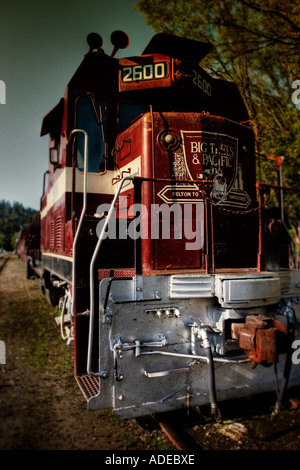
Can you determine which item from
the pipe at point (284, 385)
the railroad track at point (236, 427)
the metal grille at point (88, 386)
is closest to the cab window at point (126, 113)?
the metal grille at point (88, 386)

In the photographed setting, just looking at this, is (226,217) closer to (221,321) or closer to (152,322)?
(221,321)

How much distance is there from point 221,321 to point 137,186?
58.4 inches

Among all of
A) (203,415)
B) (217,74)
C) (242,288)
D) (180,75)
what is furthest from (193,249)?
(217,74)

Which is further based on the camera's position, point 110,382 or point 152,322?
point 152,322

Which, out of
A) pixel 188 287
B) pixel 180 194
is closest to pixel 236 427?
pixel 188 287

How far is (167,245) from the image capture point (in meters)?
3.49

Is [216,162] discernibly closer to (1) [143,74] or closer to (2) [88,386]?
(1) [143,74]

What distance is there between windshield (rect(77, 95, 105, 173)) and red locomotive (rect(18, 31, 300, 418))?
15 millimetres

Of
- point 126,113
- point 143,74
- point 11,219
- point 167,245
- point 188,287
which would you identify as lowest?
point 188,287

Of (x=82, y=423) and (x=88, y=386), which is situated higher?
(x=88, y=386)

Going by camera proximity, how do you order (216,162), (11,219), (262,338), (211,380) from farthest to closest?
1. (11,219)
2. (216,162)
3. (211,380)
4. (262,338)

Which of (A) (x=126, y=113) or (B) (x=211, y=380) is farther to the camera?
(A) (x=126, y=113)

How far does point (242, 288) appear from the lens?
2805 millimetres

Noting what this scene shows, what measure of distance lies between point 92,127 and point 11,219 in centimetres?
15234
